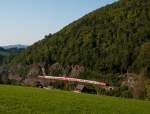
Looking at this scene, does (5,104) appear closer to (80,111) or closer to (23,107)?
(23,107)

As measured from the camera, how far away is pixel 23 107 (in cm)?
2452

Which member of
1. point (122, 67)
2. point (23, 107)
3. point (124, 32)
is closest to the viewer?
point (23, 107)

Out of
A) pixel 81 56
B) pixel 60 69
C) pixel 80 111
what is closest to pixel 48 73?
pixel 60 69

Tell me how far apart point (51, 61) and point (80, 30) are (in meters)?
20.2

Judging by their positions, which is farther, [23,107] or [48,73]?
[48,73]

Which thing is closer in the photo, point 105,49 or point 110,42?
point 105,49

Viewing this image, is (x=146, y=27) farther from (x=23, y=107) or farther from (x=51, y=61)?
(x=23, y=107)

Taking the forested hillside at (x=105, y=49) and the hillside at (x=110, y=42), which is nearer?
the forested hillside at (x=105, y=49)

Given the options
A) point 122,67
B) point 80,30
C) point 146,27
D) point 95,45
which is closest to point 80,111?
point 122,67

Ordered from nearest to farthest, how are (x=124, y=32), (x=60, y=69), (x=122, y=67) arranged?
(x=122, y=67) → (x=124, y=32) → (x=60, y=69)

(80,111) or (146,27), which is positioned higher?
(146,27)

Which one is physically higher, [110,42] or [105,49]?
[110,42]

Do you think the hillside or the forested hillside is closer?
the forested hillside

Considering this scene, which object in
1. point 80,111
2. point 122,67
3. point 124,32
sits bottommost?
point 80,111
